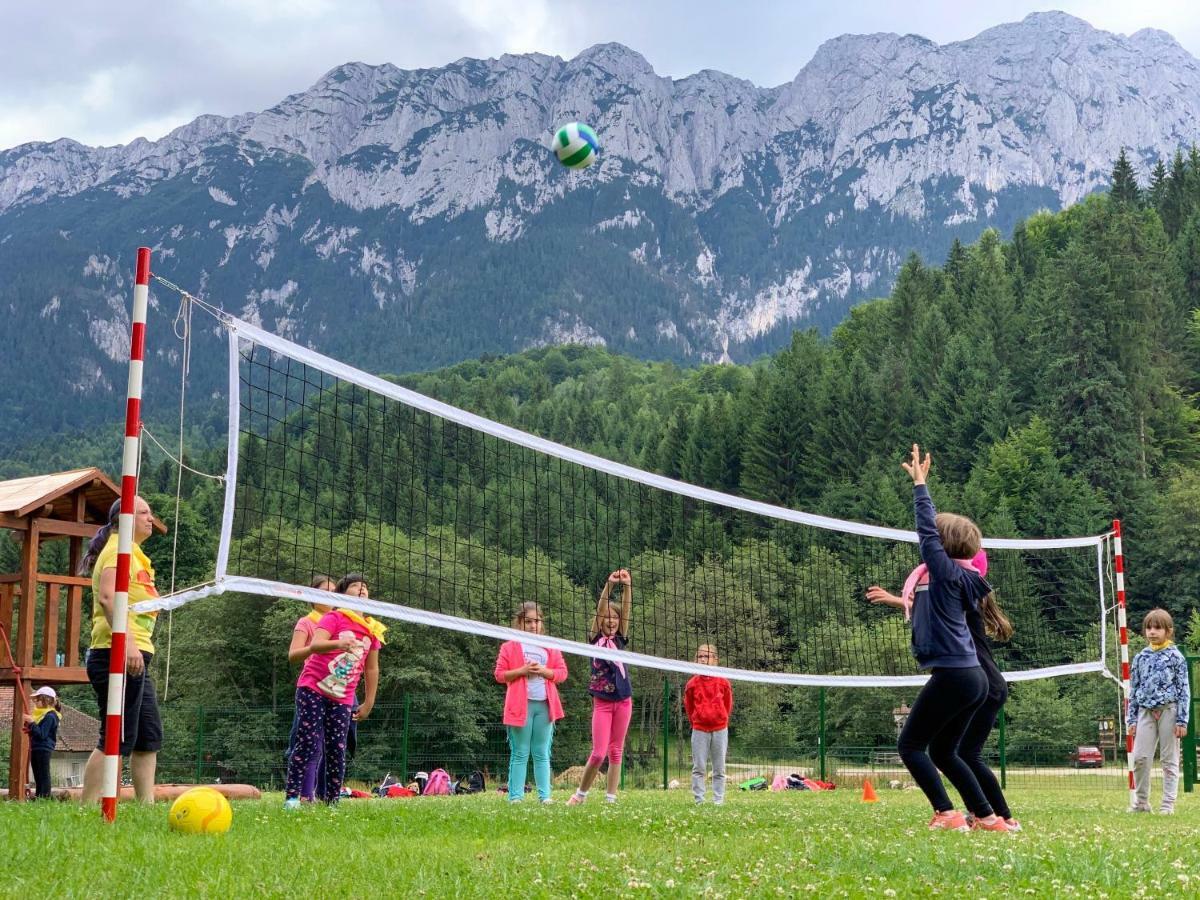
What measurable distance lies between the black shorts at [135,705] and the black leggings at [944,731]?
441cm

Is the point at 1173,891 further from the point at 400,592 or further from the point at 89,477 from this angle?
the point at 400,592

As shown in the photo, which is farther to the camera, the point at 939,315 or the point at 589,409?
the point at 589,409

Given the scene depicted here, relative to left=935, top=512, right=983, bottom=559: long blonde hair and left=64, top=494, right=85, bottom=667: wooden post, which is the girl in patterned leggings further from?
left=64, top=494, right=85, bottom=667: wooden post

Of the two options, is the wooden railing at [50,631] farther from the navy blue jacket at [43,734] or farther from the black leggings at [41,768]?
the black leggings at [41,768]

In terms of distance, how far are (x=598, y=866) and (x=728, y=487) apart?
7513cm

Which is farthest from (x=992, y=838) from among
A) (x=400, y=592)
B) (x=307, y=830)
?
(x=400, y=592)

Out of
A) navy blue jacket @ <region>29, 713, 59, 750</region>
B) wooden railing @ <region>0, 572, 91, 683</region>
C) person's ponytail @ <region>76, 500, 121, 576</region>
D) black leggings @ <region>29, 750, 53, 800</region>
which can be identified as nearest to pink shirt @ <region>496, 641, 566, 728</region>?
person's ponytail @ <region>76, 500, 121, 576</region>

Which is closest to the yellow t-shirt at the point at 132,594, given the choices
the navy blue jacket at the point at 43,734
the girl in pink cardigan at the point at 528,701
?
the girl in pink cardigan at the point at 528,701

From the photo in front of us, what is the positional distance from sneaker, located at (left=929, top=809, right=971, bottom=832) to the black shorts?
462cm

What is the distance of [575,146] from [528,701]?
770 centimetres

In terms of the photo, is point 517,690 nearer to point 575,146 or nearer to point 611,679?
point 611,679

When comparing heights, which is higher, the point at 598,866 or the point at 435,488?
the point at 435,488

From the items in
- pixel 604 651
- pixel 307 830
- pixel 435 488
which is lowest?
pixel 307 830

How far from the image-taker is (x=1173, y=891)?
507cm
